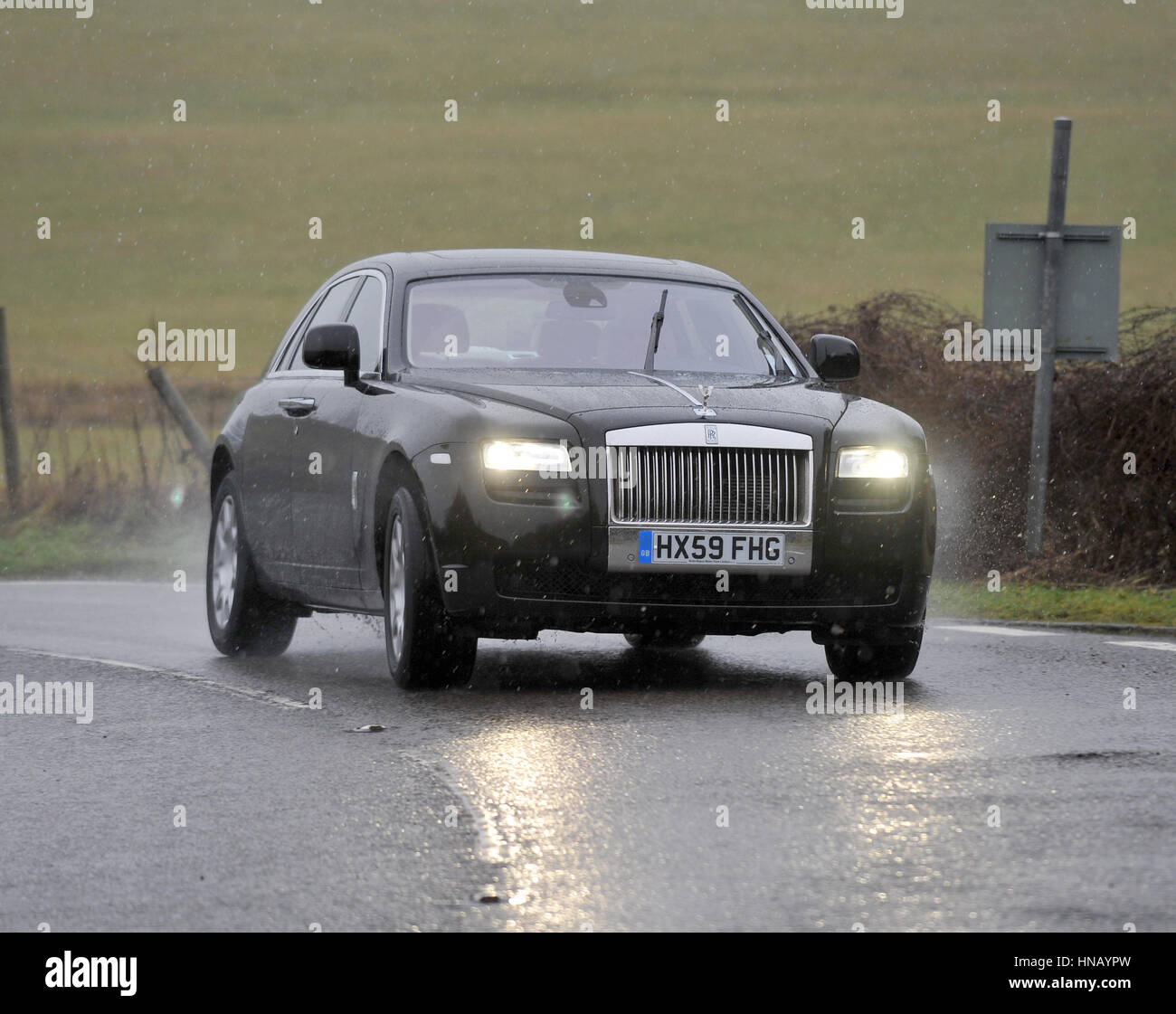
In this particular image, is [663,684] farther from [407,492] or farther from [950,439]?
[950,439]

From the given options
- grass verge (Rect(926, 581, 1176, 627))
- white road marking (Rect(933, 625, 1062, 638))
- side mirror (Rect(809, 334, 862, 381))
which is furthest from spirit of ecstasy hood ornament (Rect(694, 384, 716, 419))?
grass verge (Rect(926, 581, 1176, 627))

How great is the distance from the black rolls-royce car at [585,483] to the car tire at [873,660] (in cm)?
1

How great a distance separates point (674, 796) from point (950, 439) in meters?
13.8

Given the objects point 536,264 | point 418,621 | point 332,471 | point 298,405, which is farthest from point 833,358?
point 418,621

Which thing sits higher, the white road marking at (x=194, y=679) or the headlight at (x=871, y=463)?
the headlight at (x=871, y=463)

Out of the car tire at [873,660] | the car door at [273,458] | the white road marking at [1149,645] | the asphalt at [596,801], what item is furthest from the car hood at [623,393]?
the white road marking at [1149,645]

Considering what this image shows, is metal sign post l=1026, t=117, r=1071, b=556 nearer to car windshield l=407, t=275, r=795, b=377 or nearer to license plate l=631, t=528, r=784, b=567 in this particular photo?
car windshield l=407, t=275, r=795, b=377

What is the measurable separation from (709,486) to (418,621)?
4.46 feet

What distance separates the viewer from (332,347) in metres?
10.7

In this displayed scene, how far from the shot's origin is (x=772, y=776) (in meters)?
7.47

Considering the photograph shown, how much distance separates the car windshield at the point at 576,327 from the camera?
1073 cm

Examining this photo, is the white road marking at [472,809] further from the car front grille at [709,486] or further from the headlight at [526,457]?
the car front grille at [709,486]

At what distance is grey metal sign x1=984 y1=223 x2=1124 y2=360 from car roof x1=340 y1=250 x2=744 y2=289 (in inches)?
262

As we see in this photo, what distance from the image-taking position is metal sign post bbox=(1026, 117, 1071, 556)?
17.7 m
